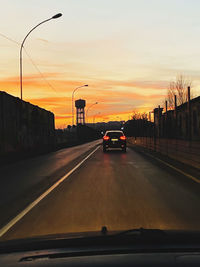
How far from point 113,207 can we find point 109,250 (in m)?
4.50

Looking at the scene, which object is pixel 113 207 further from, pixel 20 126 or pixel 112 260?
pixel 20 126

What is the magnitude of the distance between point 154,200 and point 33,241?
5271 mm

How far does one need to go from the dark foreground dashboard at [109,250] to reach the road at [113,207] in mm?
2279

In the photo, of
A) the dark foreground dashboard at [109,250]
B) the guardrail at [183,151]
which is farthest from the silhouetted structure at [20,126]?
the dark foreground dashboard at [109,250]

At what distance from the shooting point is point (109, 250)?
9.45 feet

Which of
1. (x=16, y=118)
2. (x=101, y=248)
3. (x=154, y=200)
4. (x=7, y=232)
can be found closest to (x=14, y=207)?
(x=7, y=232)

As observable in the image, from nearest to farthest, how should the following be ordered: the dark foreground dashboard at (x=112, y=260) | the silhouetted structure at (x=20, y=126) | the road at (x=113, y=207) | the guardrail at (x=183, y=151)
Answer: the dark foreground dashboard at (x=112, y=260) < the road at (x=113, y=207) < the guardrail at (x=183, y=151) < the silhouetted structure at (x=20, y=126)

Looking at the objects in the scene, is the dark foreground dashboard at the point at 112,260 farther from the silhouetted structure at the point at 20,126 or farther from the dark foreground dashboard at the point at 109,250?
the silhouetted structure at the point at 20,126

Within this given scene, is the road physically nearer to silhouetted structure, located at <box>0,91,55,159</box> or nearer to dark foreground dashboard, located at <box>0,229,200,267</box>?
dark foreground dashboard, located at <box>0,229,200,267</box>

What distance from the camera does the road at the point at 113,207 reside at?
5762 millimetres

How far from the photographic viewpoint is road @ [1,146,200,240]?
18.9 ft

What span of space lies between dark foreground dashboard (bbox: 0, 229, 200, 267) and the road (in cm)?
228

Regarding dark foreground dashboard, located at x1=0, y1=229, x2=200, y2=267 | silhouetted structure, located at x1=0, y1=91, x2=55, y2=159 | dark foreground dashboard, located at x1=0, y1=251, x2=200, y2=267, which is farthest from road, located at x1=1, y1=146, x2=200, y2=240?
silhouetted structure, located at x1=0, y1=91, x2=55, y2=159

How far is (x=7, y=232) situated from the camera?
5484mm
